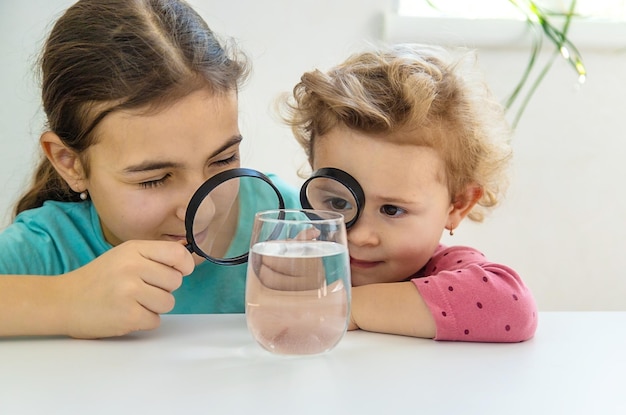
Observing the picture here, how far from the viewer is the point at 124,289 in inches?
33.3

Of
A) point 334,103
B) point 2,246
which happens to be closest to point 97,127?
point 2,246

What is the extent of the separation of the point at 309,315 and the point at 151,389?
0.17m

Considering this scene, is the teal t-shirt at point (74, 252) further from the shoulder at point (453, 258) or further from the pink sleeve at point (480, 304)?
the pink sleeve at point (480, 304)

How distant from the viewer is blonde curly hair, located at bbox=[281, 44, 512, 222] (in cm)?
106

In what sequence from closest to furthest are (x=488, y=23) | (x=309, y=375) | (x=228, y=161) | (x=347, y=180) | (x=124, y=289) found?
(x=309, y=375) → (x=124, y=289) → (x=347, y=180) → (x=228, y=161) → (x=488, y=23)

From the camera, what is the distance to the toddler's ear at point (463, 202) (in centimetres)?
118

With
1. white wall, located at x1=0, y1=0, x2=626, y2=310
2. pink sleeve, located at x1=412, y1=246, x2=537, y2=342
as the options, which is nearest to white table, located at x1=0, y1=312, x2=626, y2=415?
pink sleeve, located at x1=412, y1=246, x2=537, y2=342

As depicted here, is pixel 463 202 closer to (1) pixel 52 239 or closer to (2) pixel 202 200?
(2) pixel 202 200

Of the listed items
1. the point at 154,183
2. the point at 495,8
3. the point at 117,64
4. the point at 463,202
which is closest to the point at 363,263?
the point at 463,202

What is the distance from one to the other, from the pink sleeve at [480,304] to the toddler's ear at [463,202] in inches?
9.1

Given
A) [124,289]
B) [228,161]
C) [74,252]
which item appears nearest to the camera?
[124,289]

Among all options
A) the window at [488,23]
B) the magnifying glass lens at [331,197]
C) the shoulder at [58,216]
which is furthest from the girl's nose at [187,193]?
the window at [488,23]

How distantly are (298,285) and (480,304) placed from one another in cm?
28

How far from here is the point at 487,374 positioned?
71 cm
